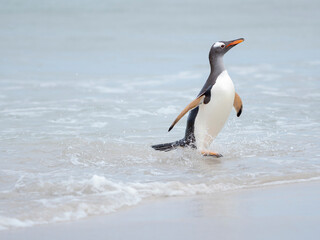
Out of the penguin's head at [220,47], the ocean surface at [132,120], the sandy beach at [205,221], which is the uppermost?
the penguin's head at [220,47]

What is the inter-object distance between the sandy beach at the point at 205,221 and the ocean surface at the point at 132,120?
0.17 meters

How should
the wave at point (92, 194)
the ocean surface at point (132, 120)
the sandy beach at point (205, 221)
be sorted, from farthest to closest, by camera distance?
the ocean surface at point (132, 120) → the wave at point (92, 194) → the sandy beach at point (205, 221)

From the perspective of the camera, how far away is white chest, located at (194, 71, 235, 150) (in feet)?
19.1

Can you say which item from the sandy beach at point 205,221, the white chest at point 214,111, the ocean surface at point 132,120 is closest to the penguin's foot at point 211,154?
the ocean surface at point 132,120

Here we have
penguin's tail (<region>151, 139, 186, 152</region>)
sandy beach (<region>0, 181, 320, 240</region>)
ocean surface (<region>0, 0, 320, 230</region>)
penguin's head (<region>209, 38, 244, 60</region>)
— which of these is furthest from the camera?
penguin's head (<region>209, 38, 244, 60</region>)

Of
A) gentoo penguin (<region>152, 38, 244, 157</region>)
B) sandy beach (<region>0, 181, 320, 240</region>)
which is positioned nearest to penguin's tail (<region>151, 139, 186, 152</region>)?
gentoo penguin (<region>152, 38, 244, 157</region>)

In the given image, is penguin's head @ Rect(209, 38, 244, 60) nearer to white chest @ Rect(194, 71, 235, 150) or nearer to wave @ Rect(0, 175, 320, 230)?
white chest @ Rect(194, 71, 235, 150)

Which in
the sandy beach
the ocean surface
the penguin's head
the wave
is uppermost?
the penguin's head

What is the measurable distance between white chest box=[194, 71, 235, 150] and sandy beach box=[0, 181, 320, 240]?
175 centimetres

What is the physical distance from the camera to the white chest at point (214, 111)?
229 inches

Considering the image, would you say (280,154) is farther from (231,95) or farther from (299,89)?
(299,89)

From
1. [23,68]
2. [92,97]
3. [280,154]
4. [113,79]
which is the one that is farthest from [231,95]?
[23,68]

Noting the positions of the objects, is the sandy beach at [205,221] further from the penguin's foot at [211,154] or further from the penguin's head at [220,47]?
the penguin's head at [220,47]

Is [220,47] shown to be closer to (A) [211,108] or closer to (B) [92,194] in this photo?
(A) [211,108]
